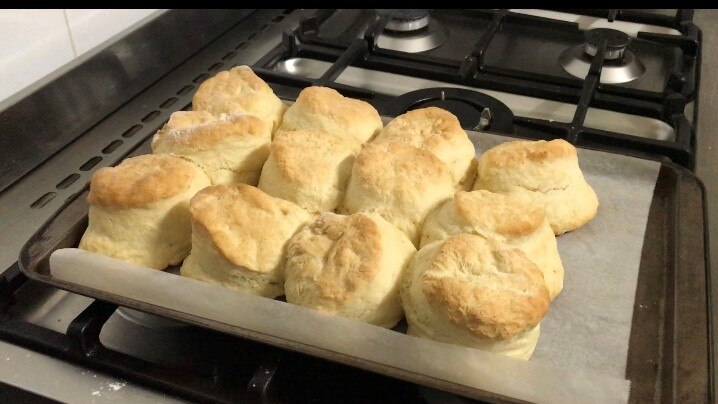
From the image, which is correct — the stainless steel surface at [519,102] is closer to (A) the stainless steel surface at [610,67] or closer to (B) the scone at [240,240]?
(A) the stainless steel surface at [610,67]

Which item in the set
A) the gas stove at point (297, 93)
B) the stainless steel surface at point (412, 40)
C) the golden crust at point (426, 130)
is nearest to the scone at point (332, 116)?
the golden crust at point (426, 130)

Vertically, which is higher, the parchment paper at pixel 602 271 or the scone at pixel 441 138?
the scone at pixel 441 138

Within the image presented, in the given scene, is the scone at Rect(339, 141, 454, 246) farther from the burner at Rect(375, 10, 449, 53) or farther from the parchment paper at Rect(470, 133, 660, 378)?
the burner at Rect(375, 10, 449, 53)

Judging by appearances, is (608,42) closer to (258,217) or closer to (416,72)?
(416,72)

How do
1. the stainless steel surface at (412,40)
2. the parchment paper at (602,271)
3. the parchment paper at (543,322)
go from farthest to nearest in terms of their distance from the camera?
1. the stainless steel surface at (412,40)
2. the parchment paper at (602,271)
3. the parchment paper at (543,322)

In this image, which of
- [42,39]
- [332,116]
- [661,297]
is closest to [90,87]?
[42,39]

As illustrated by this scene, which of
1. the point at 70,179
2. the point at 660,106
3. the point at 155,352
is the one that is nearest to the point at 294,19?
the point at 70,179
